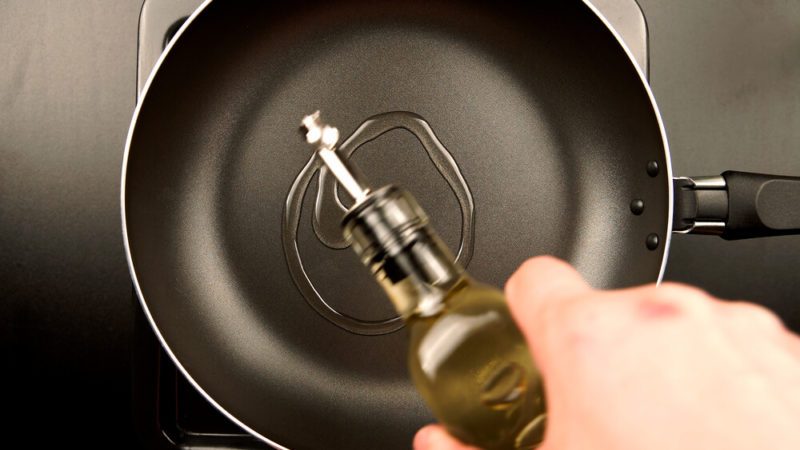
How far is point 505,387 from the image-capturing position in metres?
0.36

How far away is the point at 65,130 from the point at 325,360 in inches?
13.4

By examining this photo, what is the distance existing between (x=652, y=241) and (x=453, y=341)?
0.30 metres

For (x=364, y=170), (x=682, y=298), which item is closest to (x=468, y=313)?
(x=682, y=298)

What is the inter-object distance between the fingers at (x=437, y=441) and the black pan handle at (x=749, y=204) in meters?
0.29

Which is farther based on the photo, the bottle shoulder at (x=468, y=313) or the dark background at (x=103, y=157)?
the dark background at (x=103, y=157)

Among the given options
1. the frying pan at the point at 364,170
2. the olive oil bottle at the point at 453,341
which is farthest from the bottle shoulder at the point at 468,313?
the frying pan at the point at 364,170

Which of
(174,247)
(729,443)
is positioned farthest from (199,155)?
(729,443)

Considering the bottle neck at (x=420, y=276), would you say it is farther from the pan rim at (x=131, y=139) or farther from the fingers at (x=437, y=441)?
the pan rim at (x=131, y=139)

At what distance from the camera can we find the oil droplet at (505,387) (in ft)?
1.19

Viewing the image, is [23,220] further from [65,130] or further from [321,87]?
[321,87]

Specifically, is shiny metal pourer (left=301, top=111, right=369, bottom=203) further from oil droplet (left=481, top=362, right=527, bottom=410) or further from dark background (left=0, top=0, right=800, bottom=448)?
dark background (left=0, top=0, right=800, bottom=448)

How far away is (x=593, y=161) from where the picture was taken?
2.02ft

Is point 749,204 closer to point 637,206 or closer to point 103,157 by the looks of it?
point 637,206

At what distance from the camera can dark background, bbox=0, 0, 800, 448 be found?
627mm
